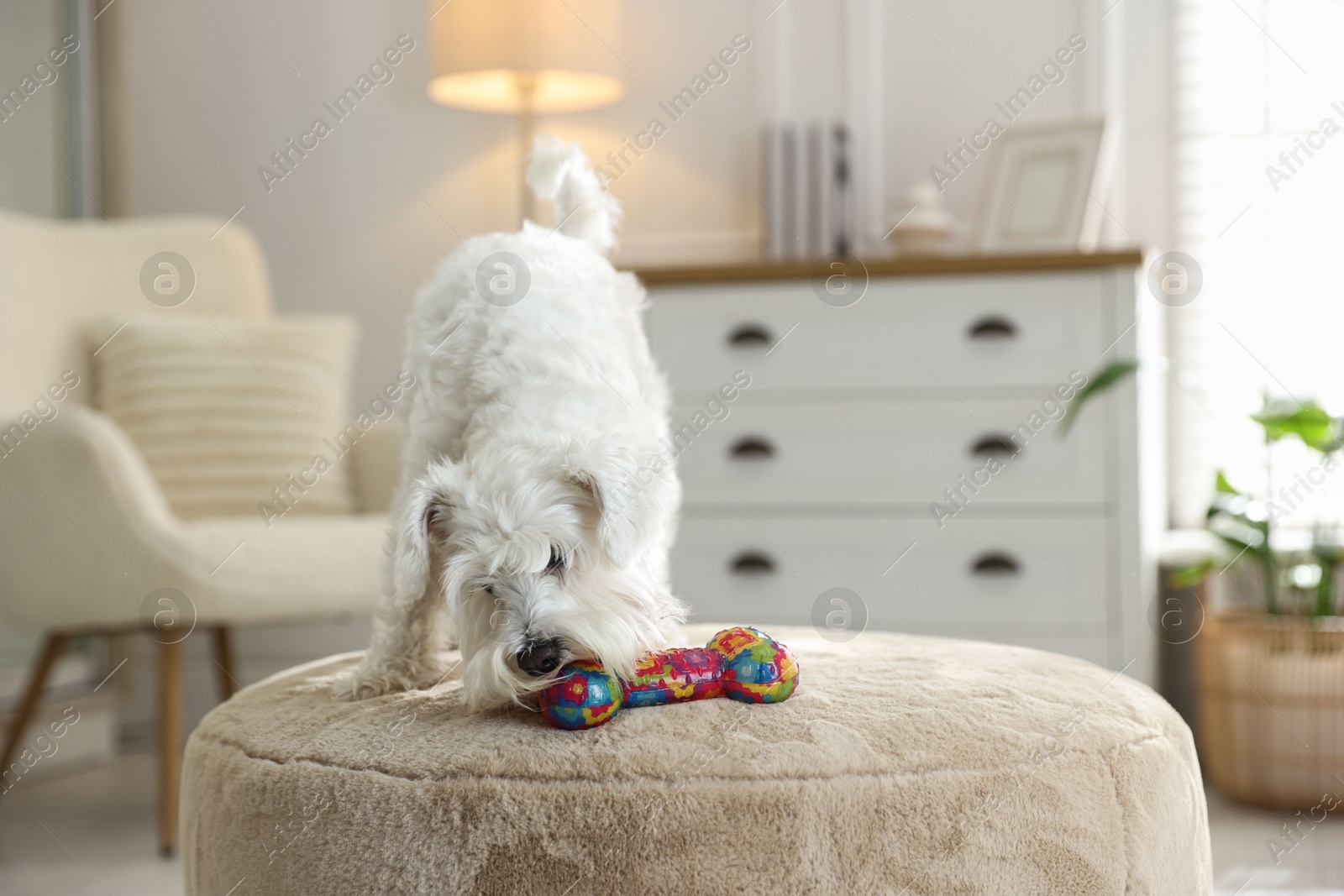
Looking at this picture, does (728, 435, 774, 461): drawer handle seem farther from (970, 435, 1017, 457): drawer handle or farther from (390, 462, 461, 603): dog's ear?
(390, 462, 461, 603): dog's ear

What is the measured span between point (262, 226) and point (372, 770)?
123 inches

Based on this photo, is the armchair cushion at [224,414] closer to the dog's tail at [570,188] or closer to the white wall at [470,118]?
the white wall at [470,118]

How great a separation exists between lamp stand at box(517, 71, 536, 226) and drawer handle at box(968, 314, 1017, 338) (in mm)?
1251

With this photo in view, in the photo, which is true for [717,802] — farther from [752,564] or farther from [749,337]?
[749,337]

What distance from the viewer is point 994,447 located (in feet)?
8.97

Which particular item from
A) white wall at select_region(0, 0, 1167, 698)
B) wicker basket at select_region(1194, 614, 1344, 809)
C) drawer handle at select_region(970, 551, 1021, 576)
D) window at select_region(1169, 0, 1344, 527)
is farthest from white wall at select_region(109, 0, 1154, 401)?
wicker basket at select_region(1194, 614, 1344, 809)

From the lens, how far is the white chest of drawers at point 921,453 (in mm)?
2672

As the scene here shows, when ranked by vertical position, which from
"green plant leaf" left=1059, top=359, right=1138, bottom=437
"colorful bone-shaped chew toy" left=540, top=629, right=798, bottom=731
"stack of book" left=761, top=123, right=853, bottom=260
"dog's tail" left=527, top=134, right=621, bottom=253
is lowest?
"colorful bone-shaped chew toy" left=540, top=629, right=798, bottom=731

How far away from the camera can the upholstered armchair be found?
2320 millimetres

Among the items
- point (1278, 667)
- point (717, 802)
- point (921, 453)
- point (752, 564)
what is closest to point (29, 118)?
point (752, 564)

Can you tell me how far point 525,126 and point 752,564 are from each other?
145cm

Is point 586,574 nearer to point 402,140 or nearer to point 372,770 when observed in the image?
point 372,770

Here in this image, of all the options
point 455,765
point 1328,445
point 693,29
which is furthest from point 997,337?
point 455,765

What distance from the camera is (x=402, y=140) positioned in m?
3.69
